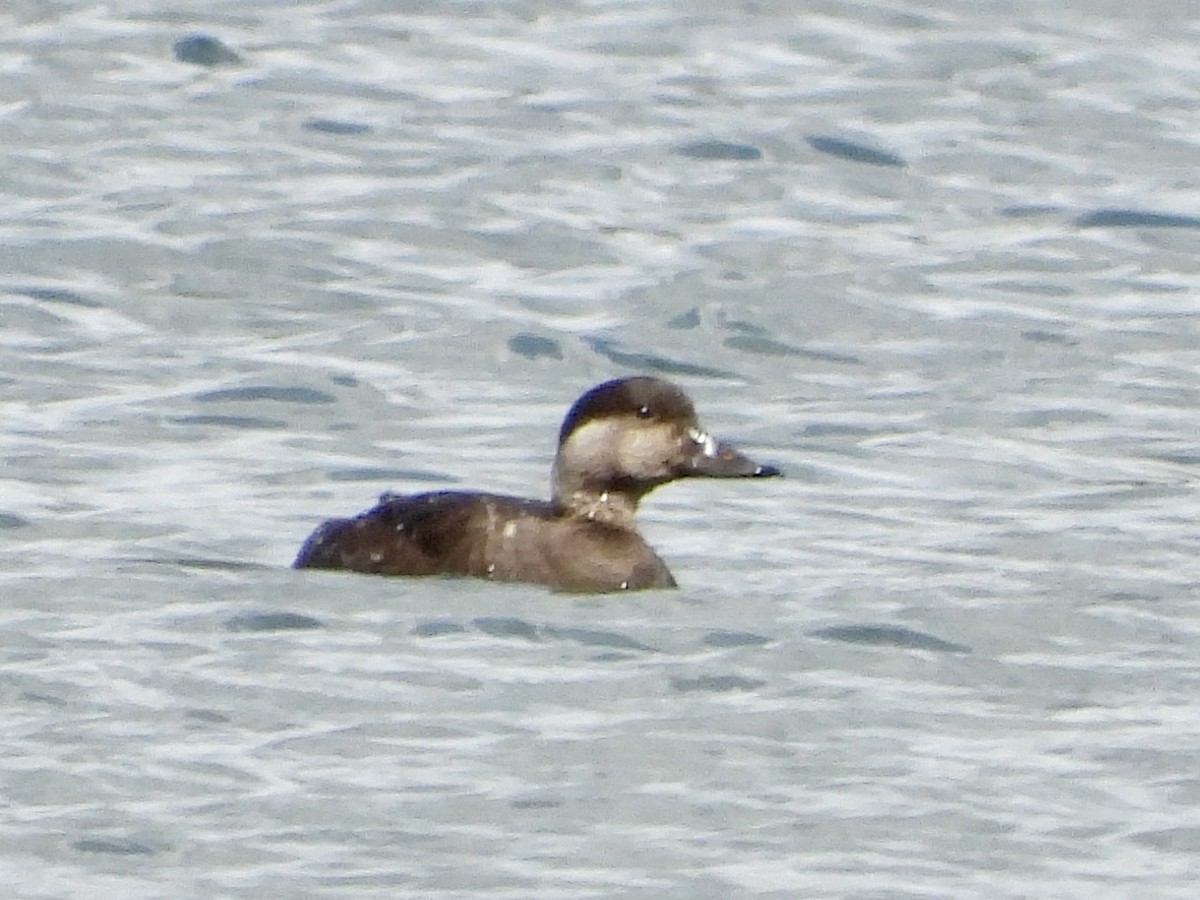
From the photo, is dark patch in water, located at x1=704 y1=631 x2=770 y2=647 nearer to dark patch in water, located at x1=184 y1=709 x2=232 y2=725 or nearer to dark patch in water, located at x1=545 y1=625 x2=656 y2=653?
dark patch in water, located at x1=545 y1=625 x2=656 y2=653

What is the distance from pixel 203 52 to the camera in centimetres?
1630

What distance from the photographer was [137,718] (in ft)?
24.6

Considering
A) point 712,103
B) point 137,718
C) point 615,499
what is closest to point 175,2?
point 712,103

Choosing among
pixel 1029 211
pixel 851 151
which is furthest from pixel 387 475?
pixel 851 151

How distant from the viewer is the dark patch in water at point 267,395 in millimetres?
11172

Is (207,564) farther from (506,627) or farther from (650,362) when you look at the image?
(650,362)

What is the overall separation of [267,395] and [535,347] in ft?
3.98

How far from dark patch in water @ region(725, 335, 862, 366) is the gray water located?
4 cm

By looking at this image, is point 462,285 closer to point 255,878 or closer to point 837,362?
point 837,362

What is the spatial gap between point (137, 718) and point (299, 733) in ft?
1.20

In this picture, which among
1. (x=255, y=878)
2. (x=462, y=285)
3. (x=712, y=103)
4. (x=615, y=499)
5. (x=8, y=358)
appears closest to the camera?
(x=255, y=878)

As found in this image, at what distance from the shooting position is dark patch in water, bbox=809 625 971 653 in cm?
845

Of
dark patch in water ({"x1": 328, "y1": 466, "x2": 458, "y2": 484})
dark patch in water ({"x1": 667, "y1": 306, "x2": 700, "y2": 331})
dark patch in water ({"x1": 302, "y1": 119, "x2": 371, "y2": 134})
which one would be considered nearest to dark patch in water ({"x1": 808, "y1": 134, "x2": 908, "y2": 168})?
dark patch in water ({"x1": 302, "y1": 119, "x2": 371, "y2": 134})

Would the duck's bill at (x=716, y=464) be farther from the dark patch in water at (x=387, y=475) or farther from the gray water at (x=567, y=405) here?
the dark patch in water at (x=387, y=475)
